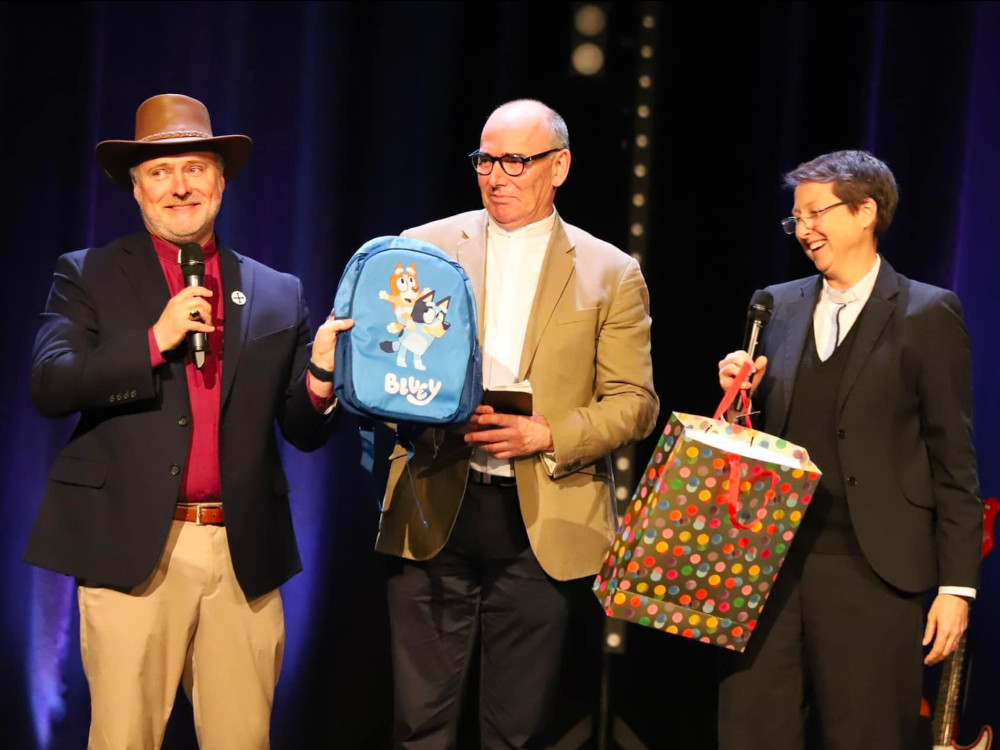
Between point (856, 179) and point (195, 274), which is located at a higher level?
point (856, 179)

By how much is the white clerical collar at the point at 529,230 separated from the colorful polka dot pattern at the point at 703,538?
2.02 ft

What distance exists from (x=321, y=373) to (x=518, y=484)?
1.72 feet

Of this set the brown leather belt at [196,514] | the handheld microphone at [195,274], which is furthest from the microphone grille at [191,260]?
the brown leather belt at [196,514]

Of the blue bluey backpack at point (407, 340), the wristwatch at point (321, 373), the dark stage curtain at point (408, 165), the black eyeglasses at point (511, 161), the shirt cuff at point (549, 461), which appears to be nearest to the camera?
the blue bluey backpack at point (407, 340)

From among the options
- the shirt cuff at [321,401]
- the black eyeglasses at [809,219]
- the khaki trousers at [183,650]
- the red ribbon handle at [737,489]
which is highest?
the black eyeglasses at [809,219]

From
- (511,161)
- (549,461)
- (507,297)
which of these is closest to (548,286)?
(507,297)

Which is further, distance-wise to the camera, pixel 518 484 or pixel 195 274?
pixel 518 484

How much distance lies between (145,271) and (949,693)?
2452 millimetres

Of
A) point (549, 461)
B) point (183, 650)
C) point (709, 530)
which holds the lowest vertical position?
point (183, 650)

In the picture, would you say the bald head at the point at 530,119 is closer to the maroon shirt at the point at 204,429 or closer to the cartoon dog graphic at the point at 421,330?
the cartoon dog graphic at the point at 421,330

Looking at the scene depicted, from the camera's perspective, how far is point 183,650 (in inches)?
97.9

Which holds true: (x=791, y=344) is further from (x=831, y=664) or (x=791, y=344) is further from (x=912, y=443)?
(x=831, y=664)

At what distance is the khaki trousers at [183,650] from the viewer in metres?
2.41

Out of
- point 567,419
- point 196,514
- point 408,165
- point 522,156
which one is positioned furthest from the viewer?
point 408,165
